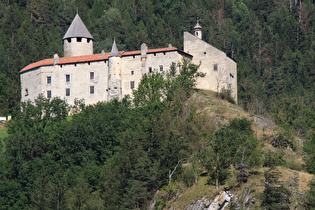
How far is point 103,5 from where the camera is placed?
343 feet

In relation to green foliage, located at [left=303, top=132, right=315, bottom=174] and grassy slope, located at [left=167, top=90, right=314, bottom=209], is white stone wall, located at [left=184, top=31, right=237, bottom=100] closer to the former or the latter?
grassy slope, located at [left=167, top=90, right=314, bottom=209]

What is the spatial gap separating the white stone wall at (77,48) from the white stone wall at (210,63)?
37.4ft

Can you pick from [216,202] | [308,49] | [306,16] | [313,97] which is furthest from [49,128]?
[306,16]

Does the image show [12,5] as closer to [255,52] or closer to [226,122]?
[255,52]

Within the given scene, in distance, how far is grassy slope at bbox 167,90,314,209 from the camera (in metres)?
35.0

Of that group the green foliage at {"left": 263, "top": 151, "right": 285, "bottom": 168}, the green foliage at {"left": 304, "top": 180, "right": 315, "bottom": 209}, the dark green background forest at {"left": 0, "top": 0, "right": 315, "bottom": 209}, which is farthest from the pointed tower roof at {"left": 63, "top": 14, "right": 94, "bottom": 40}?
the green foliage at {"left": 304, "top": 180, "right": 315, "bottom": 209}

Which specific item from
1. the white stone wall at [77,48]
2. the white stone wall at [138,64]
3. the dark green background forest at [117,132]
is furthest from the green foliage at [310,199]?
the white stone wall at [77,48]

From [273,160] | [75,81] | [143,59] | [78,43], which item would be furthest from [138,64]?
[273,160]

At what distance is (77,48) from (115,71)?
840 cm

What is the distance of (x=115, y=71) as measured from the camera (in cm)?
5422

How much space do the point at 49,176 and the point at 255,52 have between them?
56243mm

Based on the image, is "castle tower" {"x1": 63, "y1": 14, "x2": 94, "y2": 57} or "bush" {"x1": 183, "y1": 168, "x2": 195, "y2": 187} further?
"castle tower" {"x1": 63, "y1": 14, "x2": 94, "y2": 57}

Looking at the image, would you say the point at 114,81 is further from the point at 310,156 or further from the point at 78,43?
the point at 310,156

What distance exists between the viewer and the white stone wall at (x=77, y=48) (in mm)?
59844
